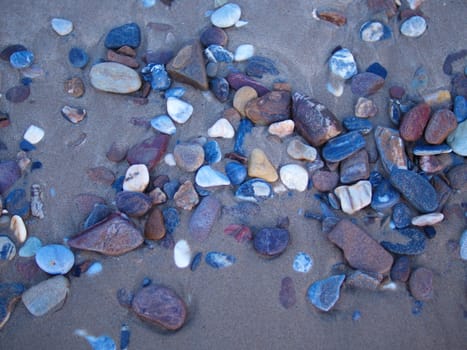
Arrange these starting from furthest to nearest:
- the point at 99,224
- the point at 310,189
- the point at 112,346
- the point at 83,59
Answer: the point at 83,59 < the point at 310,189 < the point at 99,224 < the point at 112,346

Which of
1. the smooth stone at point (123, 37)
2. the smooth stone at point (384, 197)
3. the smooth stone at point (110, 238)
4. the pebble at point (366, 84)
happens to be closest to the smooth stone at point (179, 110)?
the smooth stone at point (123, 37)

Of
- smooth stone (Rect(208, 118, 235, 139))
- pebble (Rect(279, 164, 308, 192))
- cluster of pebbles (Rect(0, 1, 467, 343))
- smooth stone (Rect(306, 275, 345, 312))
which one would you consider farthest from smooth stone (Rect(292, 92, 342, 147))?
smooth stone (Rect(306, 275, 345, 312))

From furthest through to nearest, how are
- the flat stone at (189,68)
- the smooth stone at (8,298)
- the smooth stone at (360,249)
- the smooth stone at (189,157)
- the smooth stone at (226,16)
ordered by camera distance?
the smooth stone at (226,16) → the flat stone at (189,68) → the smooth stone at (189,157) → the smooth stone at (360,249) → the smooth stone at (8,298)

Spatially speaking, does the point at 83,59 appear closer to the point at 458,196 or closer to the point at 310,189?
the point at 310,189

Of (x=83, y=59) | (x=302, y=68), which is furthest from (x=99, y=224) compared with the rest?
(x=302, y=68)

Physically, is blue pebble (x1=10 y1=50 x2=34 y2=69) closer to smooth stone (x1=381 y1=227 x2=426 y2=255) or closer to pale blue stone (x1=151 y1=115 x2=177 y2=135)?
pale blue stone (x1=151 y1=115 x2=177 y2=135)

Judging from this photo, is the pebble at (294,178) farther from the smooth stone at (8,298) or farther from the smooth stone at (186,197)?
the smooth stone at (8,298)
